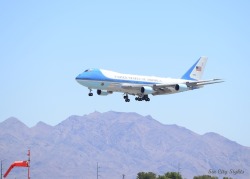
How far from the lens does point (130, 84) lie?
473 ft

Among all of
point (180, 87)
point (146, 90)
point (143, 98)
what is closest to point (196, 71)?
point (180, 87)

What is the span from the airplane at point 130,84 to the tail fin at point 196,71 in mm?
10935

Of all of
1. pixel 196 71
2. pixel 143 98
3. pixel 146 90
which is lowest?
pixel 143 98

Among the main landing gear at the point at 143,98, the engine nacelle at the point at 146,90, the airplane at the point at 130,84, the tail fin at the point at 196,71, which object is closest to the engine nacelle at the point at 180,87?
the airplane at the point at 130,84

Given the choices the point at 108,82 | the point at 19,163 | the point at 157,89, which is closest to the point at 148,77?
the point at 157,89

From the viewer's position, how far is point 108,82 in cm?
14100

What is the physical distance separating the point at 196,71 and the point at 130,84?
101 ft

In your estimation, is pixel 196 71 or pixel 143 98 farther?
pixel 196 71

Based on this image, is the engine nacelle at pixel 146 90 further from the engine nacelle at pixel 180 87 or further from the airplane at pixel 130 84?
the engine nacelle at pixel 180 87

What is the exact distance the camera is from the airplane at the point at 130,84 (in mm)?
140500

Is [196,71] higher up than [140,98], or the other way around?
[196,71]

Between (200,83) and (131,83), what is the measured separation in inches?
661

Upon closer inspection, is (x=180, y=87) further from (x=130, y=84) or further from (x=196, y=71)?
(x=196, y=71)

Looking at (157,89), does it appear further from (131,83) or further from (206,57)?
(206,57)
